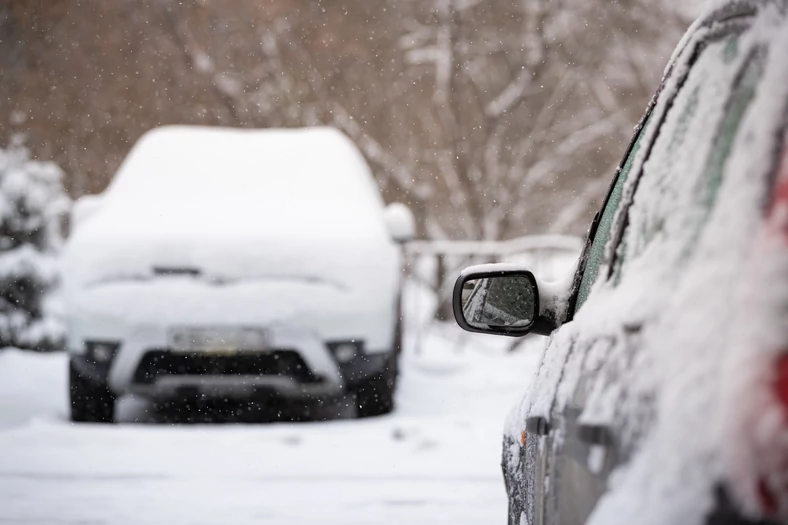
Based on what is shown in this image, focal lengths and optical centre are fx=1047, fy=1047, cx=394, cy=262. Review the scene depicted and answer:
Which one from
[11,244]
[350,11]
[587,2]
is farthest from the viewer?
[350,11]

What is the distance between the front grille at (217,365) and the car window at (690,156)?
4194mm

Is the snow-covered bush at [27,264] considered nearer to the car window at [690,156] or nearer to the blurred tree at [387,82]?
the blurred tree at [387,82]

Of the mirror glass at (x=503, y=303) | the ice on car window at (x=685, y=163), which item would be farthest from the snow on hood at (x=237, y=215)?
the ice on car window at (x=685, y=163)

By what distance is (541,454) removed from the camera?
194 cm

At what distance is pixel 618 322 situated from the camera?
59.7 inches

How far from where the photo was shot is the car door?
1424 mm

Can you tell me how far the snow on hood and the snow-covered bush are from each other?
10.9ft

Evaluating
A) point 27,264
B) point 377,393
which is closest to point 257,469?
point 377,393

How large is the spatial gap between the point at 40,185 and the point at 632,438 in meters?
10.2

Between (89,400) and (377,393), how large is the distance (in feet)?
5.44

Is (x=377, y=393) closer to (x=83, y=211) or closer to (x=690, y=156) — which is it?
(x=83, y=211)

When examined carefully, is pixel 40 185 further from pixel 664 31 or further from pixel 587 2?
pixel 664 31

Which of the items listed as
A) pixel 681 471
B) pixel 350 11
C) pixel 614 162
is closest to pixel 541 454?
pixel 681 471

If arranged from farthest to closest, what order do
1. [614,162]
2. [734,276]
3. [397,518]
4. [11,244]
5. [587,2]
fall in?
1. [614,162]
2. [587,2]
3. [11,244]
4. [397,518]
5. [734,276]
